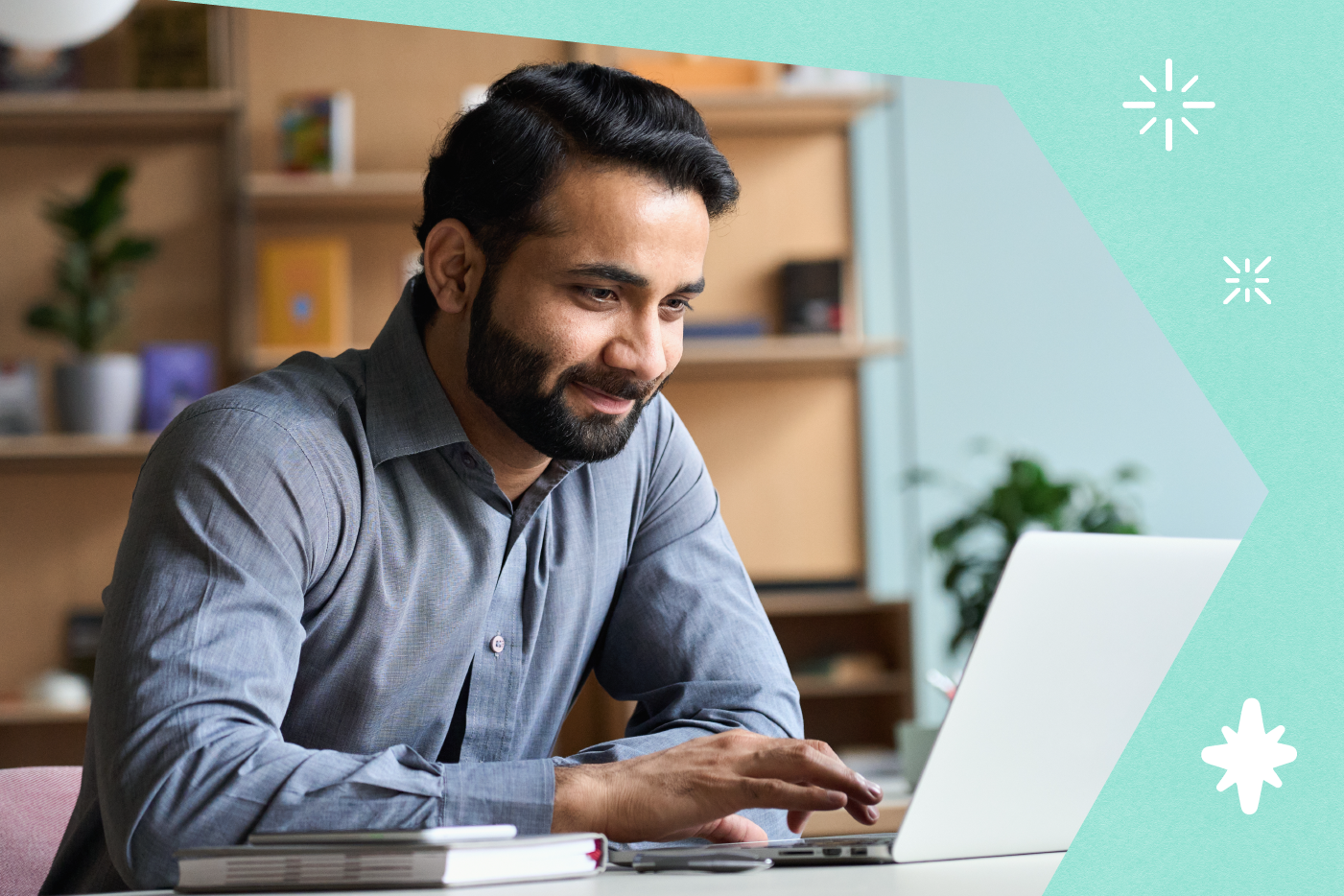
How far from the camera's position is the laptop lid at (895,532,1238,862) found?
75 cm

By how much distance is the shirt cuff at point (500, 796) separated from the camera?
2.90 feet

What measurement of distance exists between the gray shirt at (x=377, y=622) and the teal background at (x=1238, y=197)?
1029 mm

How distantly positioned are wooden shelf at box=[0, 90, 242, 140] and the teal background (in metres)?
0.99

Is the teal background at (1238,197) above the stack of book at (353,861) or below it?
above

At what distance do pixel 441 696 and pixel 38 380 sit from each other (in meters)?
2.48

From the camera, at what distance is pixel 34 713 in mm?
2938

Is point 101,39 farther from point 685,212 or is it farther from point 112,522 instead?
point 685,212

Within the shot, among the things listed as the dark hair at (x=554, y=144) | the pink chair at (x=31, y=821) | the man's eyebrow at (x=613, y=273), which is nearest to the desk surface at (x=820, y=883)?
the pink chair at (x=31, y=821)

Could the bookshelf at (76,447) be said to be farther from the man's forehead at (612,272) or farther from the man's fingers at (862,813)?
the man's fingers at (862,813)

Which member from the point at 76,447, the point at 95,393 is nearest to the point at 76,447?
the point at 76,447

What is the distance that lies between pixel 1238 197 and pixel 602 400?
1.62m

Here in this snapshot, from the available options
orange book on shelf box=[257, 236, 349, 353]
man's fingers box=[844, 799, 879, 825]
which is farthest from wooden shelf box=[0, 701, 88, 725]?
man's fingers box=[844, 799, 879, 825]

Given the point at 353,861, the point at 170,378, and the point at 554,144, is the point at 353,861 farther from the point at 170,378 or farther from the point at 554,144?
the point at 170,378

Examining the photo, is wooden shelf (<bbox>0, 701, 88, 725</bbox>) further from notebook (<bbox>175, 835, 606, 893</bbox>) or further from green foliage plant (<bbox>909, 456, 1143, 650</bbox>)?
notebook (<bbox>175, 835, 606, 893</bbox>)
